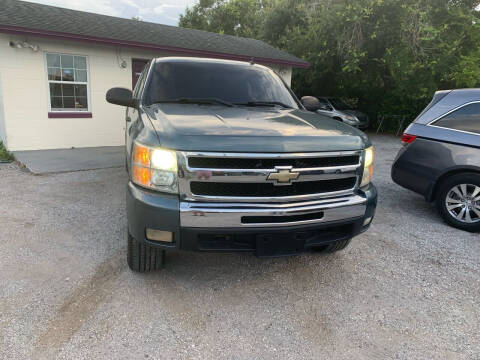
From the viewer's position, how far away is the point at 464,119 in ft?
14.5

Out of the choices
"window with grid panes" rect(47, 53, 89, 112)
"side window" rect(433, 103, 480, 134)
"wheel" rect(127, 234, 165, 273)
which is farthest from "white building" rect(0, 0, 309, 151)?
"side window" rect(433, 103, 480, 134)

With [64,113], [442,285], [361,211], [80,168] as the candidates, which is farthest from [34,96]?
[442,285]

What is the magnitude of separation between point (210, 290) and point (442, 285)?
208cm

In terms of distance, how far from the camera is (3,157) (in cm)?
772

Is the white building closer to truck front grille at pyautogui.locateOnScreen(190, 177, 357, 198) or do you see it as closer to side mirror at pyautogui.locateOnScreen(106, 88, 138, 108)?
side mirror at pyautogui.locateOnScreen(106, 88, 138, 108)

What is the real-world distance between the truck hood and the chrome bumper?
390 mm

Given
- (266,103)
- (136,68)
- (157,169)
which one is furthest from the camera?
(136,68)

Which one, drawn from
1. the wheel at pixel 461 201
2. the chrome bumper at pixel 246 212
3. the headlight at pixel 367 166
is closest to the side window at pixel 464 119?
the wheel at pixel 461 201

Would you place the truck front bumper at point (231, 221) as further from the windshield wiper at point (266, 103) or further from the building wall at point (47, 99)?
the building wall at point (47, 99)

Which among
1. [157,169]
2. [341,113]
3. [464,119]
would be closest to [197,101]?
[157,169]

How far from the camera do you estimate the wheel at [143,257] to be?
2.83 metres

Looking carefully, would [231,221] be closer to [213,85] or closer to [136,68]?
[213,85]

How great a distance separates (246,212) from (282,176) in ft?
1.17

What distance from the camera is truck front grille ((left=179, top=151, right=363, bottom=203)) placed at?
229 cm
